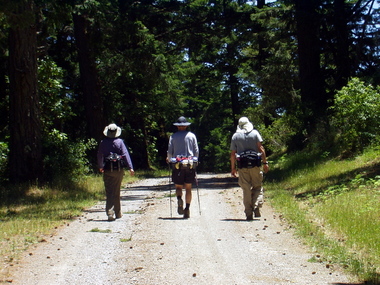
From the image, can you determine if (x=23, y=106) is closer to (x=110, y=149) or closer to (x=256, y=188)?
(x=110, y=149)

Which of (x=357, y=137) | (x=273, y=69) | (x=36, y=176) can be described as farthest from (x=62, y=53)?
(x=357, y=137)

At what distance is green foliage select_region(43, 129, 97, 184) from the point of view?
19406 millimetres

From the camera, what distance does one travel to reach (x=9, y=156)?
18.3m

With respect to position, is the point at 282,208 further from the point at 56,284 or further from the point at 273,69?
the point at 273,69

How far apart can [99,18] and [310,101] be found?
9.56m

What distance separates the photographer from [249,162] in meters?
11.7

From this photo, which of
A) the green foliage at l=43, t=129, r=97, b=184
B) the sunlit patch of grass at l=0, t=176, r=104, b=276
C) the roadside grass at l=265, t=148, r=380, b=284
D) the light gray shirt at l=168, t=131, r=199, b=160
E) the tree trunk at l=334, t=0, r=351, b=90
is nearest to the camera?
the roadside grass at l=265, t=148, r=380, b=284

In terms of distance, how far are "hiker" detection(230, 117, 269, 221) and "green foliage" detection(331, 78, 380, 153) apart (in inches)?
284

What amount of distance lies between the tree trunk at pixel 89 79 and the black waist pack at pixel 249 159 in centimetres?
1547

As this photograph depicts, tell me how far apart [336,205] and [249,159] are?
2144 mm

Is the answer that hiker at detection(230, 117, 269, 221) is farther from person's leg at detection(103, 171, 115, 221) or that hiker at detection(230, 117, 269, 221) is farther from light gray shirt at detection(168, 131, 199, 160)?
person's leg at detection(103, 171, 115, 221)

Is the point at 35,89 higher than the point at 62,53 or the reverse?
the reverse

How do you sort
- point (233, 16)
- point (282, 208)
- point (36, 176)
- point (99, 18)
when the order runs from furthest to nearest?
point (233, 16) < point (99, 18) < point (36, 176) < point (282, 208)

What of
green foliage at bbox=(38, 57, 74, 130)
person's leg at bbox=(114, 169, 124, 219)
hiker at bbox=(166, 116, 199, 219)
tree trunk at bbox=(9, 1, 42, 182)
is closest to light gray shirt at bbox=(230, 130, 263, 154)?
hiker at bbox=(166, 116, 199, 219)
